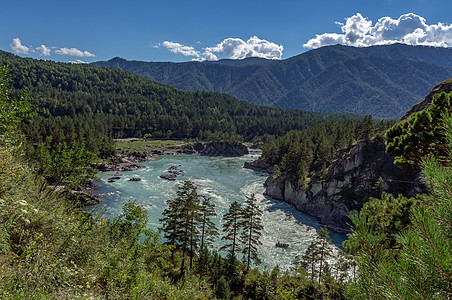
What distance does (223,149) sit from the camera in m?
122

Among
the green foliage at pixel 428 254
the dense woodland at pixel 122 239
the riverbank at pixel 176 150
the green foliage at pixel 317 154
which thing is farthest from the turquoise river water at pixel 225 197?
the green foliage at pixel 428 254

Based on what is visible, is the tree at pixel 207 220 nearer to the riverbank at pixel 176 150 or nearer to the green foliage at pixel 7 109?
the green foliage at pixel 7 109

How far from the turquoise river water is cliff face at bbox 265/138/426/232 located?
117 inches

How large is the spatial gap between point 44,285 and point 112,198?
4967cm

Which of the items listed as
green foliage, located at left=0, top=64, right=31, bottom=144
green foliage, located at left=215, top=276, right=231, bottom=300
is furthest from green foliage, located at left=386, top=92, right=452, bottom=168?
green foliage, located at left=215, top=276, right=231, bottom=300

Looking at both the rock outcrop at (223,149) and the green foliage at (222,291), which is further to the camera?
the rock outcrop at (223,149)

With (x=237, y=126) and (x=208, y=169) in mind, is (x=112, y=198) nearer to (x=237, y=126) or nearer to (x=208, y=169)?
(x=208, y=169)

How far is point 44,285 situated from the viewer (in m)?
5.51

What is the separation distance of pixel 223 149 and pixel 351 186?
264 ft

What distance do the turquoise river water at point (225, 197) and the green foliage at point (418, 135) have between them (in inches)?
788

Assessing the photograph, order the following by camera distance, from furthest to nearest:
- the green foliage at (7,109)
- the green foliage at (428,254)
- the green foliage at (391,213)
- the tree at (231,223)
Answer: the tree at (231,223)
the green foliage at (391,213)
the green foliage at (7,109)
the green foliage at (428,254)

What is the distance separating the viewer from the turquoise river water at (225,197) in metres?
35.3

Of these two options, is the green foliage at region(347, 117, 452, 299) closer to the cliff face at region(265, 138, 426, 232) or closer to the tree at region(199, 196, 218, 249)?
the tree at region(199, 196, 218, 249)

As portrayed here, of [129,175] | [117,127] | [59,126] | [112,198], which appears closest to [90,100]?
[117,127]
